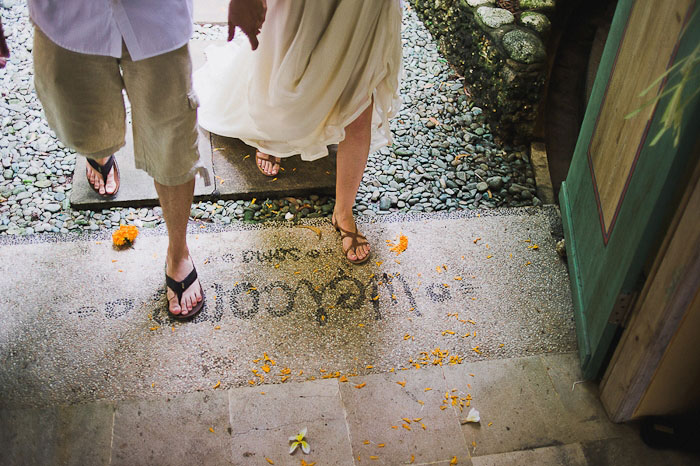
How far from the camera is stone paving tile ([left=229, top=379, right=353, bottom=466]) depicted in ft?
6.36

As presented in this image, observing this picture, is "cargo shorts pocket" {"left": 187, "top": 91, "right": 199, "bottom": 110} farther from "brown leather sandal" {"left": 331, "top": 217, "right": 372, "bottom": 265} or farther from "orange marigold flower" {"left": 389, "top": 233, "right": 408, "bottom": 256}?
"orange marigold flower" {"left": 389, "top": 233, "right": 408, "bottom": 256}

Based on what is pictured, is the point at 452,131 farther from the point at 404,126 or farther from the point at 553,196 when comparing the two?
the point at 553,196

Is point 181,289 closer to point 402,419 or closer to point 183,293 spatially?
point 183,293

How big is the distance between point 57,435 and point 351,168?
54.3 inches

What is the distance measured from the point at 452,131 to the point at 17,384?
2.29m

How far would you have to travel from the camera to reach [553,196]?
294 cm

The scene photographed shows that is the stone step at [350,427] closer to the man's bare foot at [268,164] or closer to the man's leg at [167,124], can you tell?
the man's leg at [167,124]

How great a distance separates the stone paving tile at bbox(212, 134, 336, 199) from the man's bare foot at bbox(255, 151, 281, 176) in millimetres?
23

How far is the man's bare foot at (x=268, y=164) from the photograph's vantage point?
2854 millimetres

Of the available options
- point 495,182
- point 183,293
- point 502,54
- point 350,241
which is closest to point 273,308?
point 183,293

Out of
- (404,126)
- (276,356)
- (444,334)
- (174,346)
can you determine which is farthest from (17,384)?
(404,126)

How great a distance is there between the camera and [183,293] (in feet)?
7.54

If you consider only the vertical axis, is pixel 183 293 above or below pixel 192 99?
below

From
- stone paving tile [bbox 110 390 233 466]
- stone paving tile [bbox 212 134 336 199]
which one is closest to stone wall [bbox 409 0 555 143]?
stone paving tile [bbox 212 134 336 199]
